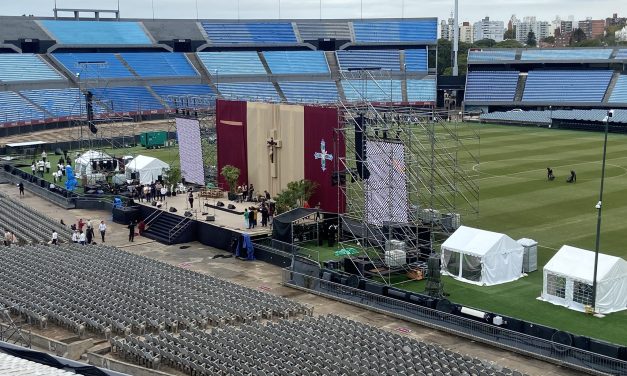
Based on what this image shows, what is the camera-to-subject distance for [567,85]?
335 feet

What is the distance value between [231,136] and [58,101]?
4696 cm

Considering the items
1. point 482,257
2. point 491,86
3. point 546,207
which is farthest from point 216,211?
point 491,86

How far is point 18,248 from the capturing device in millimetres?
35750

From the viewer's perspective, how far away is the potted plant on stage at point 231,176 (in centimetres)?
4638

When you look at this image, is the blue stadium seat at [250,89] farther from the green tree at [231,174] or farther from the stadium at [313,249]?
the green tree at [231,174]

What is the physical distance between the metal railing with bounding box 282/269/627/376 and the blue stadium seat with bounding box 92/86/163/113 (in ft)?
206

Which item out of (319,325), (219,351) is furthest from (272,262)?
(219,351)

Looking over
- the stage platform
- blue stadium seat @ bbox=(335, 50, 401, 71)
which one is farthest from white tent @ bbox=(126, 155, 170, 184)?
blue stadium seat @ bbox=(335, 50, 401, 71)

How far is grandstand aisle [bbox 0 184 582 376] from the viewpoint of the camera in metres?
24.1

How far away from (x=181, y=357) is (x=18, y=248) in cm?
1715

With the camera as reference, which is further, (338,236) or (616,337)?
(338,236)

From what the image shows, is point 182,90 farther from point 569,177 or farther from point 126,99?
point 569,177

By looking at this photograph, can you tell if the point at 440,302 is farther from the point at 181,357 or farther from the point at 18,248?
the point at 18,248

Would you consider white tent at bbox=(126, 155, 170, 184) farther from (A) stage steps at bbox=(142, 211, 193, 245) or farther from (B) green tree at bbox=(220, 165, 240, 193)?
(A) stage steps at bbox=(142, 211, 193, 245)
